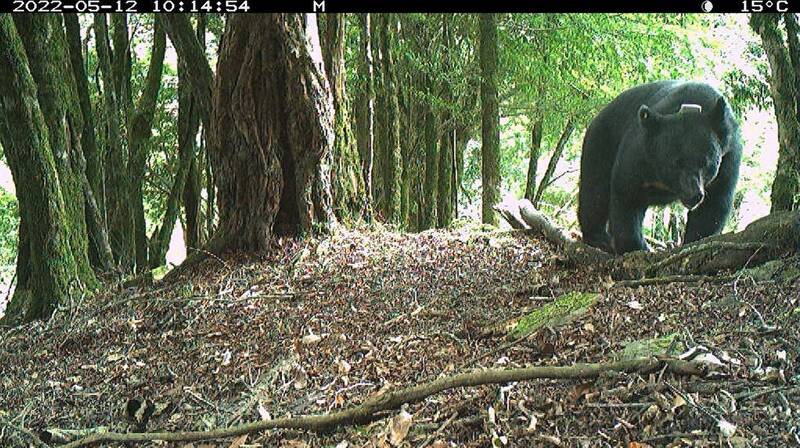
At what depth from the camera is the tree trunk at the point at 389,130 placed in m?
9.32

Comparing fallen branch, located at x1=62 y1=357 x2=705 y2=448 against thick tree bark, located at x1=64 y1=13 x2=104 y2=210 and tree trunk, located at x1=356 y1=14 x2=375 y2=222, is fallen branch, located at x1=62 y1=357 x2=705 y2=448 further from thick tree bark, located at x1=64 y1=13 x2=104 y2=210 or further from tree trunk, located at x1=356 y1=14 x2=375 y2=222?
thick tree bark, located at x1=64 y1=13 x2=104 y2=210

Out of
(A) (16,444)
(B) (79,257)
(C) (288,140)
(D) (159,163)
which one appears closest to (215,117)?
(C) (288,140)

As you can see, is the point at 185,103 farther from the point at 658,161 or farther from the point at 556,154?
the point at 556,154

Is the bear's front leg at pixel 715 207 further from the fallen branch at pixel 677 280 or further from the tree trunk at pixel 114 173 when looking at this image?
the tree trunk at pixel 114 173

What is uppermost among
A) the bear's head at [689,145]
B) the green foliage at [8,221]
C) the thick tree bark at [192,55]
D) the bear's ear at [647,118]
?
the thick tree bark at [192,55]

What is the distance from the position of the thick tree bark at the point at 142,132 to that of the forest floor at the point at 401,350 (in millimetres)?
4774

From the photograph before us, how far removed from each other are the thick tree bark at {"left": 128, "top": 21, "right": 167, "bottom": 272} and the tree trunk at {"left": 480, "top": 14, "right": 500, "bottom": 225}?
478 centimetres

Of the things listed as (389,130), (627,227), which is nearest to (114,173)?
(389,130)

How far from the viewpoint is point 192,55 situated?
6.82m

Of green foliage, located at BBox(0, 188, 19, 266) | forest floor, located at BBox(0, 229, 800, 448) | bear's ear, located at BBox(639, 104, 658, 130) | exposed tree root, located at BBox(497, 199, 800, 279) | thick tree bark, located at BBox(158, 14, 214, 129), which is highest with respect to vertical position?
thick tree bark, located at BBox(158, 14, 214, 129)

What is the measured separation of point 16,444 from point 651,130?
4388 millimetres

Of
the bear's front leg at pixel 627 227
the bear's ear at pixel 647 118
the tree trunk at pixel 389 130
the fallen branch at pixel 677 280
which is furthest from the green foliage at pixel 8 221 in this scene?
the fallen branch at pixel 677 280

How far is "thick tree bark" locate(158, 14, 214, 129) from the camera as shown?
6.78 meters

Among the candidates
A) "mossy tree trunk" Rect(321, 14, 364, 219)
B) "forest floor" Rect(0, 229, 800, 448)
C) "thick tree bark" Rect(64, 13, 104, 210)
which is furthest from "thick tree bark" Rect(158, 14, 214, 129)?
"thick tree bark" Rect(64, 13, 104, 210)
